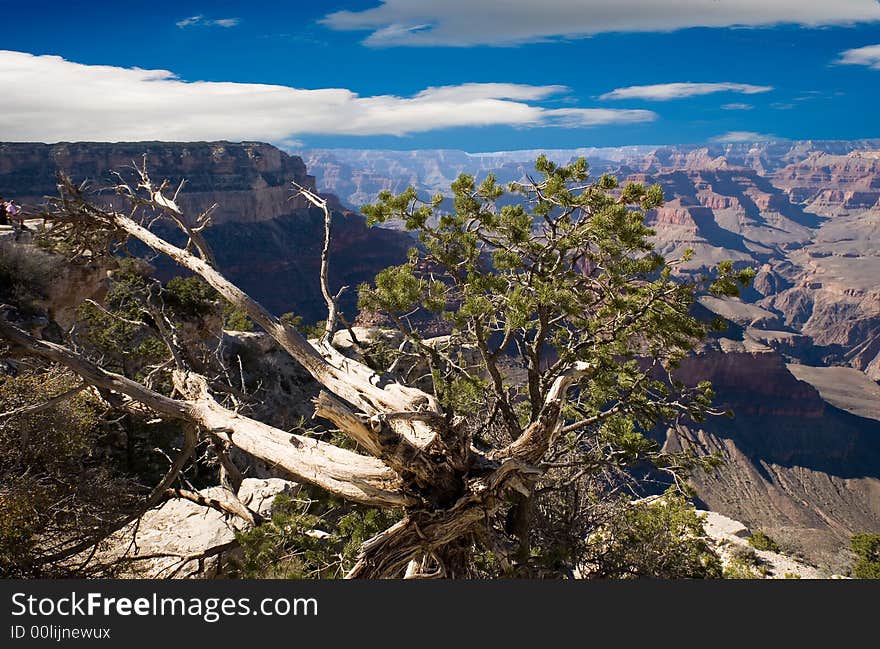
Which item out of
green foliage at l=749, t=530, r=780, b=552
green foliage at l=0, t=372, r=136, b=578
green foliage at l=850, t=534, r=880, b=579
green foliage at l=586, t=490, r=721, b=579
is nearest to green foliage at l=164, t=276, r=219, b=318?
green foliage at l=0, t=372, r=136, b=578

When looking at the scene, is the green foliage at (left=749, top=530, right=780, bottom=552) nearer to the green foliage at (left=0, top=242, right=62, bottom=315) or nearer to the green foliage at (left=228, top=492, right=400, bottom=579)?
the green foliage at (left=228, top=492, right=400, bottom=579)

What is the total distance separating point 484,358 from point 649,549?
4928 mm

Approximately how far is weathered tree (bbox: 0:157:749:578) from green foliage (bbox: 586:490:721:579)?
1.49m

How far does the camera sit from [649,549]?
34.5ft

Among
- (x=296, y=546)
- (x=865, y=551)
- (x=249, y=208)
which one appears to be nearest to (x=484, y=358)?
(x=296, y=546)

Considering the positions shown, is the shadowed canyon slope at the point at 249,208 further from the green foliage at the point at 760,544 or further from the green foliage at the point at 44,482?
the green foliage at the point at 44,482

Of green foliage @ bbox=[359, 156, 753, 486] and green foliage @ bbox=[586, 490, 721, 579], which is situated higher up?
green foliage @ bbox=[359, 156, 753, 486]

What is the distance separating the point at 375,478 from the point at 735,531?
3101cm

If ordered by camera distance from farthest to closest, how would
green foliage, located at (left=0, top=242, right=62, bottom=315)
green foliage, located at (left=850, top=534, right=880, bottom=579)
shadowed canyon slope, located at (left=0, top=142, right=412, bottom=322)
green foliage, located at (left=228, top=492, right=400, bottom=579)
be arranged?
shadowed canyon slope, located at (left=0, top=142, right=412, bottom=322) → green foliage, located at (left=850, top=534, right=880, bottom=579) → green foliage, located at (left=0, top=242, right=62, bottom=315) → green foliage, located at (left=228, top=492, right=400, bottom=579)

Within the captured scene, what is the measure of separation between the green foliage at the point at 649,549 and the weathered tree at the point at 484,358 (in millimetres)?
1488

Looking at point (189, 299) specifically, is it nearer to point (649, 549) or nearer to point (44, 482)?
point (44, 482)

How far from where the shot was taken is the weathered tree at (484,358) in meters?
5.17

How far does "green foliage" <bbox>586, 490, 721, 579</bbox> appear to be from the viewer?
943 centimetres

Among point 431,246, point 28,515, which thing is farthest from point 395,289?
point 28,515
